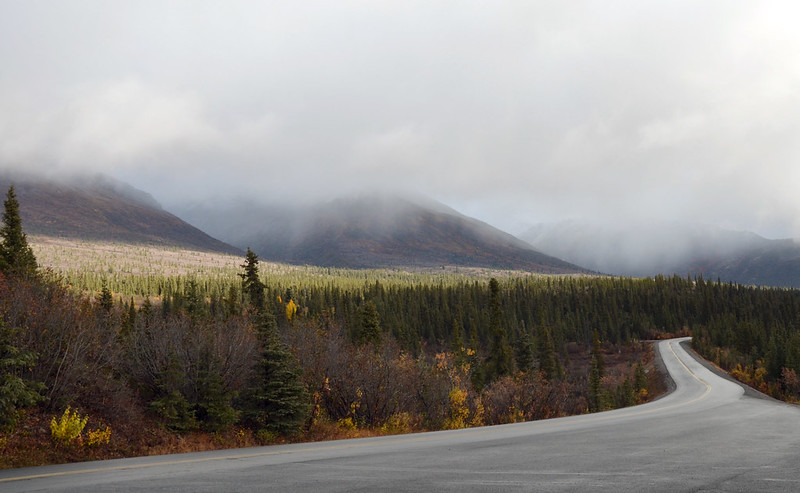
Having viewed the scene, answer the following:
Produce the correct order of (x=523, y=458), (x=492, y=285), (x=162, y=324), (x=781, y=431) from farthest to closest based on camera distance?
(x=492, y=285), (x=162, y=324), (x=781, y=431), (x=523, y=458)

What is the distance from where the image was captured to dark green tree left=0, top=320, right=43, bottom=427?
12.4m

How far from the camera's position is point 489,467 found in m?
9.41

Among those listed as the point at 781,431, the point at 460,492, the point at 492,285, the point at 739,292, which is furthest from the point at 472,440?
the point at 739,292

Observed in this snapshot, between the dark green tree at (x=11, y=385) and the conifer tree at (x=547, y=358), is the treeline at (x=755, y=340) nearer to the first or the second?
the conifer tree at (x=547, y=358)

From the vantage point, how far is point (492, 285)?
72.1 metres

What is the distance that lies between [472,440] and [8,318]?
15898mm

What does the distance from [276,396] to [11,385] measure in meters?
8.74

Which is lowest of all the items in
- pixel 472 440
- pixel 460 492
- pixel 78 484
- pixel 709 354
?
pixel 709 354

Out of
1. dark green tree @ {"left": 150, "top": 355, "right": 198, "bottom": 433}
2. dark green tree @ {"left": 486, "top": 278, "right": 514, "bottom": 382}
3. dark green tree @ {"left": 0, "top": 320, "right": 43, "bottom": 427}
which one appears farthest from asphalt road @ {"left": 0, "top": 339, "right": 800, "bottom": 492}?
dark green tree @ {"left": 486, "top": 278, "right": 514, "bottom": 382}

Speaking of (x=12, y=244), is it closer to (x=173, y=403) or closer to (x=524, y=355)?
(x=173, y=403)

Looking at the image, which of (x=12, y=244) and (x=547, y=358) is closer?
(x=12, y=244)

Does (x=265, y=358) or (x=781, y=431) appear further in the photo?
(x=265, y=358)

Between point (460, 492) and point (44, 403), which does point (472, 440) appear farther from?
point (44, 403)

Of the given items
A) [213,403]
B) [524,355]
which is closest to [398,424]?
[213,403]
